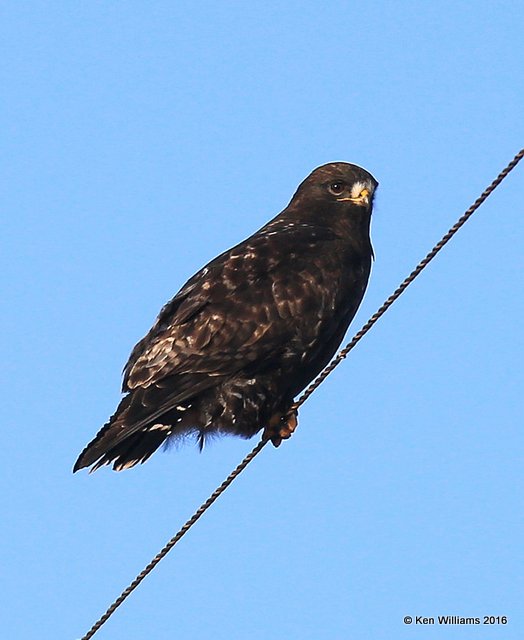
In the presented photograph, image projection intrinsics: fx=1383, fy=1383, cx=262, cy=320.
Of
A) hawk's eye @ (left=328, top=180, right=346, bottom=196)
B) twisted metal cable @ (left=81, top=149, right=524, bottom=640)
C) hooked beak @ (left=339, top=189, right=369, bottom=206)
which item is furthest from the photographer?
hawk's eye @ (left=328, top=180, right=346, bottom=196)

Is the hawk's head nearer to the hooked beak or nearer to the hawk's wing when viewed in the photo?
the hooked beak

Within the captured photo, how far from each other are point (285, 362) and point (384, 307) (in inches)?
84.4

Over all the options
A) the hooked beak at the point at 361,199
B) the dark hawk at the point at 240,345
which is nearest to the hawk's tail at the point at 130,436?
the dark hawk at the point at 240,345

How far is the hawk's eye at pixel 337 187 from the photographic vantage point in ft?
31.2

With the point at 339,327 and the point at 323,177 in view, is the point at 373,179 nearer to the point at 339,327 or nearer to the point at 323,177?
the point at 323,177

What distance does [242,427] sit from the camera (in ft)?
27.3

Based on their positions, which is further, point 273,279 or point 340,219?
point 340,219

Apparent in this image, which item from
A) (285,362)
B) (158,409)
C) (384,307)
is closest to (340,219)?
(285,362)

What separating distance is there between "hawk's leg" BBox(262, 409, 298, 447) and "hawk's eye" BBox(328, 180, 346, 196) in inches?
70.3

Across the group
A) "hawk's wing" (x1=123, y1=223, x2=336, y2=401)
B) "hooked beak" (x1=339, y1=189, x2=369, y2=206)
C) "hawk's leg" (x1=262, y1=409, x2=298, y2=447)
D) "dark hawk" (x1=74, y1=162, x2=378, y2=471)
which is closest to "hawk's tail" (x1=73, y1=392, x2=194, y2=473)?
"dark hawk" (x1=74, y1=162, x2=378, y2=471)

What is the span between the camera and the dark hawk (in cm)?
808

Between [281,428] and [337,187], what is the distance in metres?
1.95

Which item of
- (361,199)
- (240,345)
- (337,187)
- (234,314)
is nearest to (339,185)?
(337,187)

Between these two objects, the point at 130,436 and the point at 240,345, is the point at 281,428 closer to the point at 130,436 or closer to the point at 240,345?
the point at 240,345
